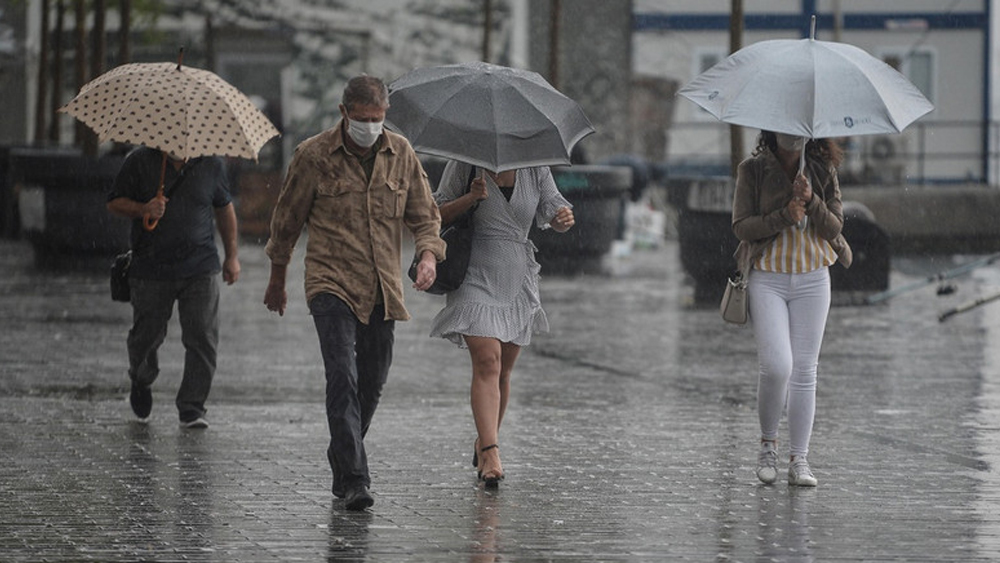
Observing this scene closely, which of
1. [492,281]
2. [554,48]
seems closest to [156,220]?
[492,281]

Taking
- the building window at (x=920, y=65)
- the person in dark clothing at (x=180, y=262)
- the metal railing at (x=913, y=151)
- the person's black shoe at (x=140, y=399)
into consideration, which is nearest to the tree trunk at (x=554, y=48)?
the metal railing at (x=913, y=151)

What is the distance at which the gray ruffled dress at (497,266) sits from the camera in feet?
Answer: 27.6

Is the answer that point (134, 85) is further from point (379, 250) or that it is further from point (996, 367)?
point (996, 367)

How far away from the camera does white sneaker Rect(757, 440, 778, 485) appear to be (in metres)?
8.48

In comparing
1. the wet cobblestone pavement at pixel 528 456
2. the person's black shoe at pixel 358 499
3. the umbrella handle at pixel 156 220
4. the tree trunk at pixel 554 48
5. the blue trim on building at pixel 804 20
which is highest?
the blue trim on building at pixel 804 20

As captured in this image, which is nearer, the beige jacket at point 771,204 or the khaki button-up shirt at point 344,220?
the khaki button-up shirt at point 344,220

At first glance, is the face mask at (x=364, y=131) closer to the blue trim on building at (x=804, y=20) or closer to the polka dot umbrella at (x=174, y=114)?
the polka dot umbrella at (x=174, y=114)

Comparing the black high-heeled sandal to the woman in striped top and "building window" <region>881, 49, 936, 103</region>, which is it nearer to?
the woman in striped top

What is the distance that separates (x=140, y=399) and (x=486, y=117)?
3.10m

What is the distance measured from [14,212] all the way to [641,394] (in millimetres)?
20458

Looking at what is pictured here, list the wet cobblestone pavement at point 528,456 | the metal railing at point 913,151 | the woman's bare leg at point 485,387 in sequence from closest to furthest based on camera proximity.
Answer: the wet cobblestone pavement at point 528,456
the woman's bare leg at point 485,387
the metal railing at point 913,151

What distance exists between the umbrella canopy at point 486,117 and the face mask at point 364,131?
Result: 0.29m

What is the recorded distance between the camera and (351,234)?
7.91 meters

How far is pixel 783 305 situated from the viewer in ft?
28.0
